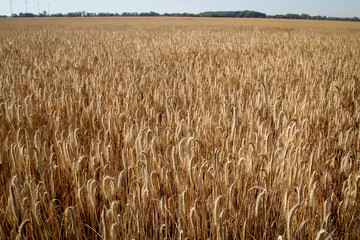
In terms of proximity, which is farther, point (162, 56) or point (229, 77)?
point (162, 56)

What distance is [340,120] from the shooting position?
1937 millimetres

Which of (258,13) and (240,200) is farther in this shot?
(258,13)

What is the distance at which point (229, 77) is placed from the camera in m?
3.19

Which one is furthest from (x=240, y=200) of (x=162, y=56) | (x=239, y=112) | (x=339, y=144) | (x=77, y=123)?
(x=162, y=56)

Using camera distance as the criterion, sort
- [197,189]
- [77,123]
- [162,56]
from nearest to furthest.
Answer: [197,189], [77,123], [162,56]

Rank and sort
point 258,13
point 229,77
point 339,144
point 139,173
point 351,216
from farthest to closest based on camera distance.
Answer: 1. point 258,13
2. point 229,77
3. point 339,144
4. point 139,173
5. point 351,216

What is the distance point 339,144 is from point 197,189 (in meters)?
0.98

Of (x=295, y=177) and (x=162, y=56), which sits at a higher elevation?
(x=162, y=56)

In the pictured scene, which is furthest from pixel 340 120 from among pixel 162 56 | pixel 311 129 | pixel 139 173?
pixel 162 56

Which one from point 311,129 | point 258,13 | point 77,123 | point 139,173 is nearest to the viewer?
point 139,173

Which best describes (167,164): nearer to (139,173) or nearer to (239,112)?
(139,173)

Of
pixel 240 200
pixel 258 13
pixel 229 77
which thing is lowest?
pixel 240 200

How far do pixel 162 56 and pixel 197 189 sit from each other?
4.07m

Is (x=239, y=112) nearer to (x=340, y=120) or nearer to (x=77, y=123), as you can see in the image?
(x=340, y=120)
